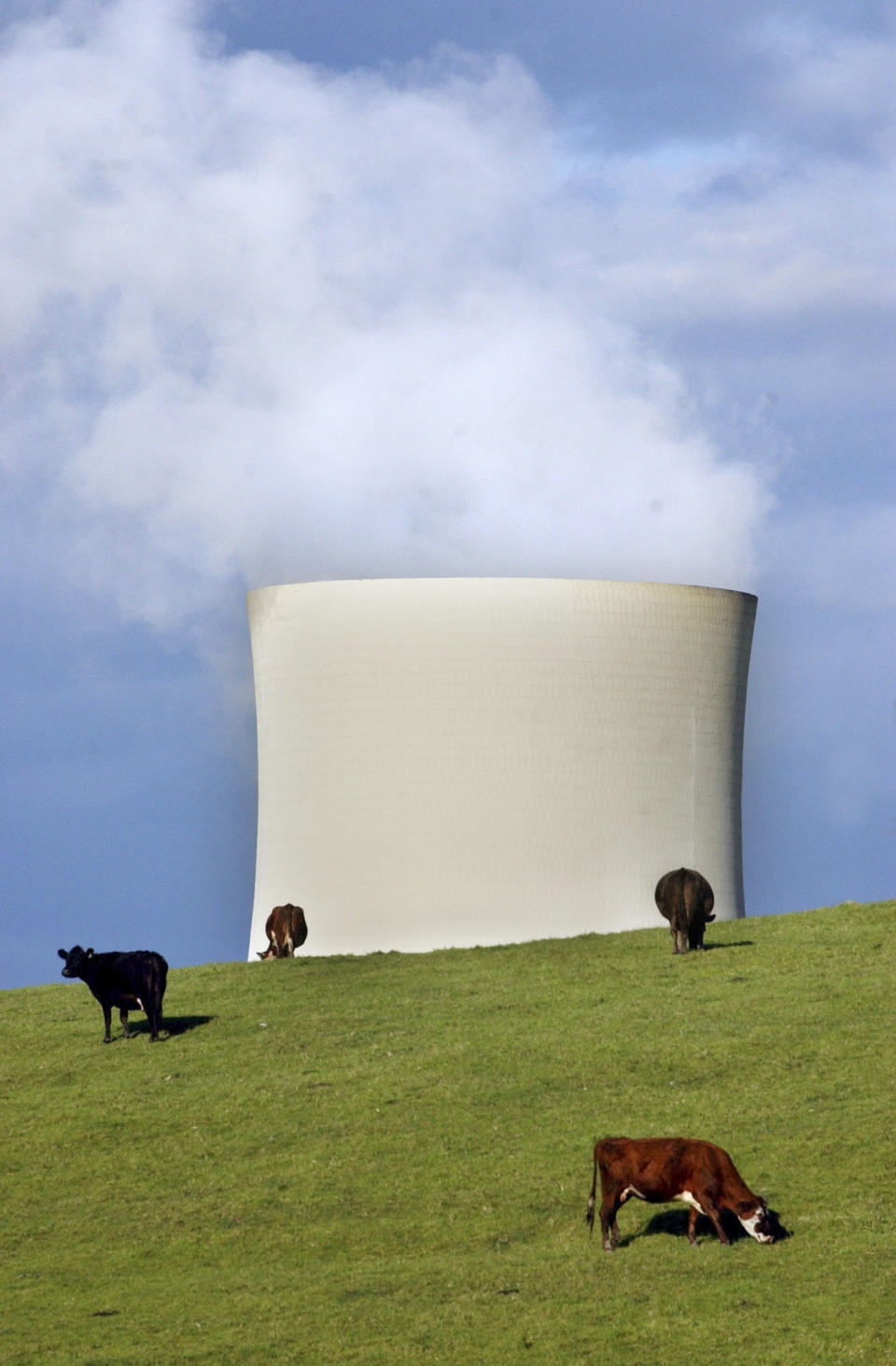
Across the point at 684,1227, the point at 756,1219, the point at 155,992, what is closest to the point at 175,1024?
the point at 155,992

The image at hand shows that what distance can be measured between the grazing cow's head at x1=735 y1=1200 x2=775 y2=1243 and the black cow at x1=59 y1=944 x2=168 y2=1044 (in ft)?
35.2

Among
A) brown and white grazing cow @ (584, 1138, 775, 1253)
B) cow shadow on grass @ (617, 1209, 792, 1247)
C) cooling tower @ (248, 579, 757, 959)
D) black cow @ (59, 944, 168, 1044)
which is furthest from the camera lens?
cooling tower @ (248, 579, 757, 959)

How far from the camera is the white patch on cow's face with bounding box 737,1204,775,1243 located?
12.8 m

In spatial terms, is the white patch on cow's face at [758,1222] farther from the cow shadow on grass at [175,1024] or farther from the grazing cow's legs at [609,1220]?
the cow shadow on grass at [175,1024]

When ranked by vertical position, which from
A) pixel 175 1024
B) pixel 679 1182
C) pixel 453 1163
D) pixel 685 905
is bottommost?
pixel 679 1182

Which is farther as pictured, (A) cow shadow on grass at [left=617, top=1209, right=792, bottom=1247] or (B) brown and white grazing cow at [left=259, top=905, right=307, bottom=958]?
(B) brown and white grazing cow at [left=259, top=905, right=307, bottom=958]

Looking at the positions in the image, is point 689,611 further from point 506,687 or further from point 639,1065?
point 639,1065

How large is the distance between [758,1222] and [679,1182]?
0.66m

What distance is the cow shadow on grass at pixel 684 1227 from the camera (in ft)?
43.0

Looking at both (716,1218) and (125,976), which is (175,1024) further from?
(716,1218)

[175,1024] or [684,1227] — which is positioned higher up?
[175,1024]

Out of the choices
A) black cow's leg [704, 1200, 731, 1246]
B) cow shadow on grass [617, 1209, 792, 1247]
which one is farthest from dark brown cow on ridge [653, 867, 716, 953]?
black cow's leg [704, 1200, 731, 1246]

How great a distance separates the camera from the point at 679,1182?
13031 mm

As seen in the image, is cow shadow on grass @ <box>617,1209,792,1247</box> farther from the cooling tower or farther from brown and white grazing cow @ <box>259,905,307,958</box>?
the cooling tower
